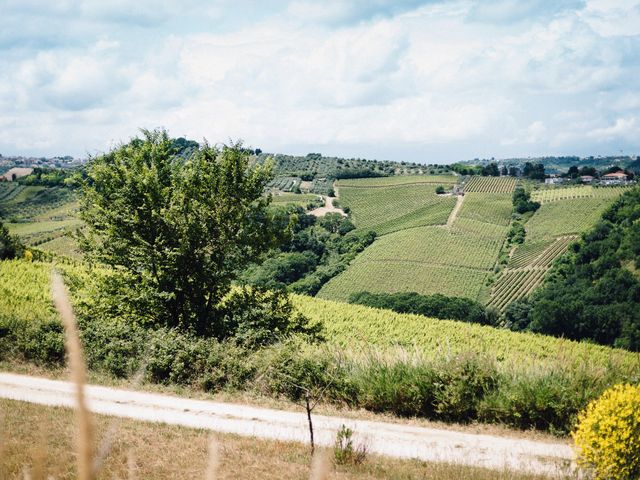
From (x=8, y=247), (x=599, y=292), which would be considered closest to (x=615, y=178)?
(x=599, y=292)

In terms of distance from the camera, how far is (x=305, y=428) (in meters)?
12.2

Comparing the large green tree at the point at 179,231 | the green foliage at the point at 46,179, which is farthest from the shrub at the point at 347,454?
the green foliage at the point at 46,179

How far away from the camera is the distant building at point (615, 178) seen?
159025mm

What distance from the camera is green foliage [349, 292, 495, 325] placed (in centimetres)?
7875

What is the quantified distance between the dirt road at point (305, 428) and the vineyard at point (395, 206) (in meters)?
118

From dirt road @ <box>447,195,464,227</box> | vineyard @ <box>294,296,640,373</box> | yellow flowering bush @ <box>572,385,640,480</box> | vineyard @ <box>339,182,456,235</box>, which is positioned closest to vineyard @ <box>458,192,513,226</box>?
dirt road @ <box>447,195,464,227</box>

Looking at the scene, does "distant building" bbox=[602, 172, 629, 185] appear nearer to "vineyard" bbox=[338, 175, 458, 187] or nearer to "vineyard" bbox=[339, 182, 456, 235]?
"vineyard" bbox=[338, 175, 458, 187]

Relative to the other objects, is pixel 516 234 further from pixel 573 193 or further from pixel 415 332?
pixel 415 332

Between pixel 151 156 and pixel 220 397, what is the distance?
11.6 m

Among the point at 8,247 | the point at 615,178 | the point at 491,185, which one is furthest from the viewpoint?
the point at 615,178

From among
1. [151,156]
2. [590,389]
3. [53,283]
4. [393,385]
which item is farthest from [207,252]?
[53,283]

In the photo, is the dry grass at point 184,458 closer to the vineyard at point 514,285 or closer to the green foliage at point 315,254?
the green foliage at point 315,254

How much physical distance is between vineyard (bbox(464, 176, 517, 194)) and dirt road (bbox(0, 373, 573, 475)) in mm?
146837

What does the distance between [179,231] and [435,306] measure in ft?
210
